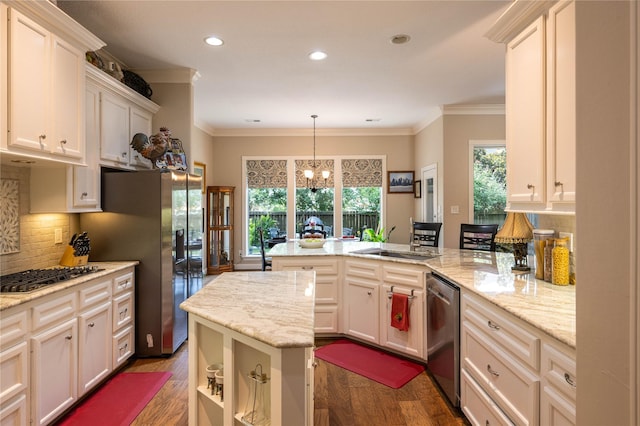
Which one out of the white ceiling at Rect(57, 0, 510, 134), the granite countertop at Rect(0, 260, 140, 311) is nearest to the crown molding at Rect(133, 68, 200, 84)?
the white ceiling at Rect(57, 0, 510, 134)

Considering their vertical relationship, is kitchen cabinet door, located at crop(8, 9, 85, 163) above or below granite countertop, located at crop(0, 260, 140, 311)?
above

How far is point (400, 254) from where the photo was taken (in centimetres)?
345

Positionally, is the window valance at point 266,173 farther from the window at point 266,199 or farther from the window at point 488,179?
the window at point 488,179

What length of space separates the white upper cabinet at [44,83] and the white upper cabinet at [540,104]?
2801 millimetres

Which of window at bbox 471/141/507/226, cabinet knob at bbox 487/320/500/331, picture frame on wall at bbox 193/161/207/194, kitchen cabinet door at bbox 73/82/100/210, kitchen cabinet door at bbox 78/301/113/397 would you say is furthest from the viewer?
picture frame on wall at bbox 193/161/207/194

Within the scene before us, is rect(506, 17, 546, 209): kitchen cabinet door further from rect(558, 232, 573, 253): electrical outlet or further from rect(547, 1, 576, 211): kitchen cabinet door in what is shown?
rect(558, 232, 573, 253): electrical outlet

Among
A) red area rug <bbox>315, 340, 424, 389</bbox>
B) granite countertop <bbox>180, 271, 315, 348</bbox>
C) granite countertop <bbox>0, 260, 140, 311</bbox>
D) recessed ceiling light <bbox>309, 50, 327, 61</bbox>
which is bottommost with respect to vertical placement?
red area rug <bbox>315, 340, 424, 389</bbox>

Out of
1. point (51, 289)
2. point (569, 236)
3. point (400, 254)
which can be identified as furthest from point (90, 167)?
point (569, 236)

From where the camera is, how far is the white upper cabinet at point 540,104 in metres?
1.64

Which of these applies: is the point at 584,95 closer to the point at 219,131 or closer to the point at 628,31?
the point at 628,31

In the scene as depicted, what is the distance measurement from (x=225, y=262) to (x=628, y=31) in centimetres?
667

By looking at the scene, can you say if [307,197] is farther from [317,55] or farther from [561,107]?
[561,107]

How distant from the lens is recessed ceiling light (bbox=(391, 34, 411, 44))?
3160mm

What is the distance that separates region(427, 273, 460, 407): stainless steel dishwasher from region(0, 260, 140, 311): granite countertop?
8.12 ft
